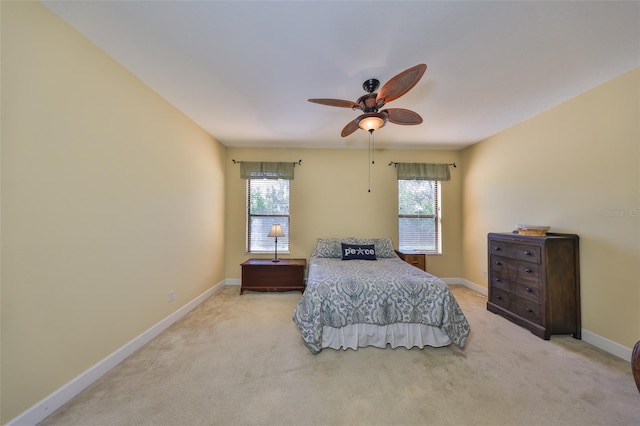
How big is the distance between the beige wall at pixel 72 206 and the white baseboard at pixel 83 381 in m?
0.04

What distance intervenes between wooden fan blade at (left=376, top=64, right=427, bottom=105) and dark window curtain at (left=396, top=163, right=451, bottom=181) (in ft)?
8.32

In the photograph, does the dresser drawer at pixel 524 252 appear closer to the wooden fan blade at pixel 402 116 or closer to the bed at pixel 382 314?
the bed at pixel 382 314

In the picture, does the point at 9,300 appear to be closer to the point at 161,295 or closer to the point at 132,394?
the point at 132,394

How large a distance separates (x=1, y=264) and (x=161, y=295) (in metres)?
1.42

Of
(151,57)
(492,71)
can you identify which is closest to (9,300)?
(151,57)

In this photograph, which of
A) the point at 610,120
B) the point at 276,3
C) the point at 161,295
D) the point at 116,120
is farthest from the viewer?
the point at 161,295

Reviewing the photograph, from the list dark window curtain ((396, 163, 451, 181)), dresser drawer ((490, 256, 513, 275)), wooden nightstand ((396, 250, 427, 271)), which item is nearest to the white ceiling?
dark window curtain ((396, 163, 451, 181))

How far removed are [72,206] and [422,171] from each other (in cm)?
453

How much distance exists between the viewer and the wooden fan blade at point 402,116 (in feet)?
6.86

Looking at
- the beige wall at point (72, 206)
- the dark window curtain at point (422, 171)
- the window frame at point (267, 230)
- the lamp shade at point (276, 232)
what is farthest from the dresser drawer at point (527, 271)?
the beige wall at point (72, 206)

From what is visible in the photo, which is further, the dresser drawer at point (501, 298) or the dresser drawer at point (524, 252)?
the dresser drawer at point (501, 298)

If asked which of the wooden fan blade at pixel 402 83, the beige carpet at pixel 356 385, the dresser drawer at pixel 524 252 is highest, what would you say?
the wooden fan blade at pixel 402 83

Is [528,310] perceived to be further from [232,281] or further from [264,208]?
[232,281]

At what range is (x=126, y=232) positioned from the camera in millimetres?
2100
